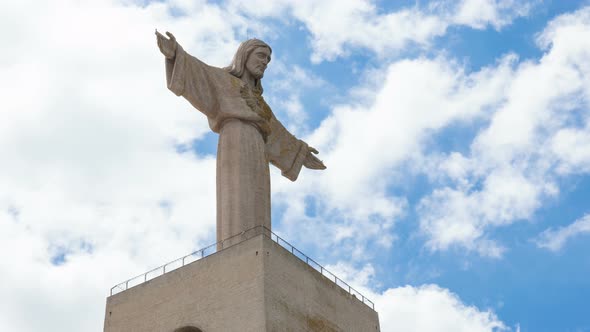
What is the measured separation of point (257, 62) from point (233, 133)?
2596 mm

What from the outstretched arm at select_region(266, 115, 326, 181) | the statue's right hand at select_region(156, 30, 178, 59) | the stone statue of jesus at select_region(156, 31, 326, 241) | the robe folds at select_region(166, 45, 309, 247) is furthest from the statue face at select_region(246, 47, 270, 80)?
the statue's right hand at select_region(156, 30, 178, 59)

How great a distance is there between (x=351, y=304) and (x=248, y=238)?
302 cm

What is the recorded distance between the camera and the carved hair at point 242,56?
27.4 meters

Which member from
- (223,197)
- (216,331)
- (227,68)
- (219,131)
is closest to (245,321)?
(216,331)

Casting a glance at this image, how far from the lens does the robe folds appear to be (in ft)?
81.6

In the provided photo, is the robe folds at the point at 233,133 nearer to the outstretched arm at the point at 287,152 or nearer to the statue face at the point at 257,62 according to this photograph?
the statue face at the point at 257,62

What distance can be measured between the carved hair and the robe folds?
371 mm

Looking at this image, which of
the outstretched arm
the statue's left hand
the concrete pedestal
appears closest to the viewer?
the concrete pedestal

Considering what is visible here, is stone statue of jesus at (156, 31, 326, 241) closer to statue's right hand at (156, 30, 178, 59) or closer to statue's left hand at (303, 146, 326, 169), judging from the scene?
statue's right hand at (156, 30, 178, 59)

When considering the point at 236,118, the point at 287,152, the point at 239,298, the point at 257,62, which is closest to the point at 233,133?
the point at 236,118

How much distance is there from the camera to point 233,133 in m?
26.0

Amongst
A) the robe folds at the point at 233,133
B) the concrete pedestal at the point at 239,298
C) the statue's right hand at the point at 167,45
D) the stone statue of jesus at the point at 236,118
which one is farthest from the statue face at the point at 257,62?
the concrete pedestal at the point at 239,298

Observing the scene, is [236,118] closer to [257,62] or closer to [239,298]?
[257,62]

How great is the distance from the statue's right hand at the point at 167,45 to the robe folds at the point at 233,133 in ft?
0.52
